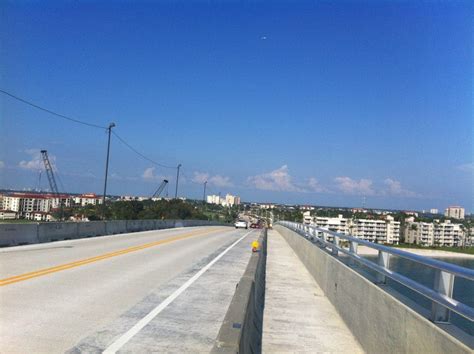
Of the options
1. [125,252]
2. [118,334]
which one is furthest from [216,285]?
[125,252]

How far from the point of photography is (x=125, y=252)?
22344 mm

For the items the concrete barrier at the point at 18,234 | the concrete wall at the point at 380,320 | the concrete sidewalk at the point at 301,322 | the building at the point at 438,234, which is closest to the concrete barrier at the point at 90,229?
the concrete barrier at the point at 18,234

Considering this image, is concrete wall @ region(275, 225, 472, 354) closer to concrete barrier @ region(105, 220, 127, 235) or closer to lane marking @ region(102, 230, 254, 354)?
lane marking @ region(102, 230, 254, 354)

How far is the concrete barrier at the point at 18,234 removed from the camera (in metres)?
22.4

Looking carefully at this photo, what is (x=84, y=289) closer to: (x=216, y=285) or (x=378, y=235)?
(x=216, y=285)

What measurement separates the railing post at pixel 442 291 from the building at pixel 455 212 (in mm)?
12633

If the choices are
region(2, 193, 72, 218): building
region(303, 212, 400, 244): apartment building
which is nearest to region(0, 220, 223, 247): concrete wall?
region(2, 193, 72, 218): building

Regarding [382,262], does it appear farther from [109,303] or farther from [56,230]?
[56,230]

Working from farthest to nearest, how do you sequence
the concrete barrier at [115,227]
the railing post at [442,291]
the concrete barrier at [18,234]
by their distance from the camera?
the concrete barrier at [115,227], the concrete barrier at [18,234], the railing post at [442,291]

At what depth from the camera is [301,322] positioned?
1017cm

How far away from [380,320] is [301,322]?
310 cm

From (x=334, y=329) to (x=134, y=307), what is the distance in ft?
12.1

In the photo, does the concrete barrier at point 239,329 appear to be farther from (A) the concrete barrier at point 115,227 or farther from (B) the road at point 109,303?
(A) the concrete barrier at point 115,227

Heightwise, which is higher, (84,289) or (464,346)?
(464,346)
